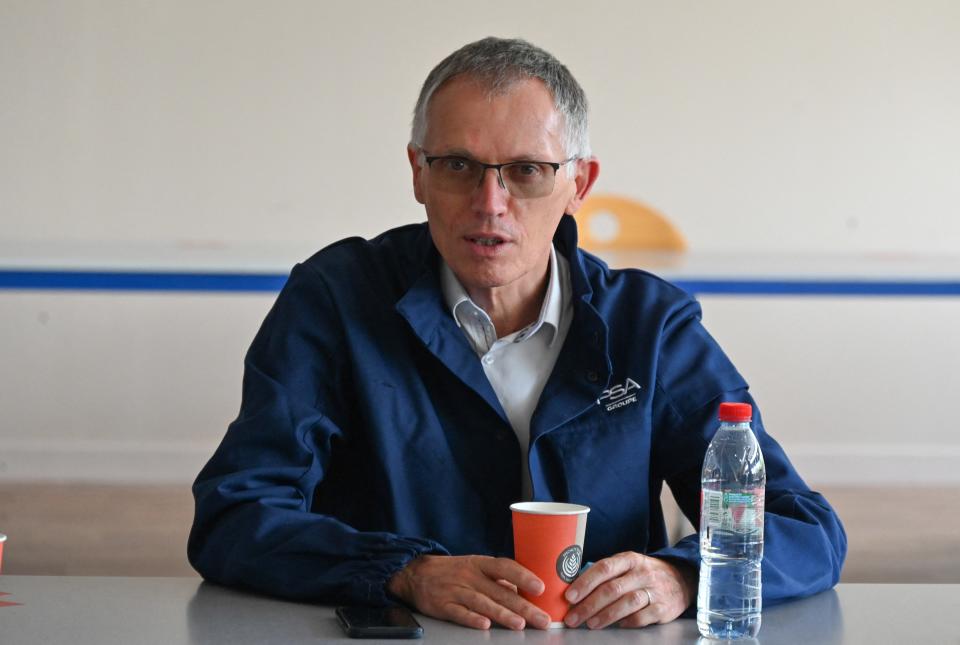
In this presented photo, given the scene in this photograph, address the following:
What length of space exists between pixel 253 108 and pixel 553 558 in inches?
153

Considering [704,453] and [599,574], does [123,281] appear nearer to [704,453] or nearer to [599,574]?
[704,453]

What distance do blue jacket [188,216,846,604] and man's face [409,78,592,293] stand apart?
0.27 ft

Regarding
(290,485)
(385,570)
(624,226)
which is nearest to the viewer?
(385,570)

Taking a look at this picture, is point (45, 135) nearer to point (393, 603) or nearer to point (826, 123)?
point (826, 123)

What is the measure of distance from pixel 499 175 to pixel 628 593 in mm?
590

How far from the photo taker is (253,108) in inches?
188

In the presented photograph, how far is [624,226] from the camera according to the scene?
4.63 metres

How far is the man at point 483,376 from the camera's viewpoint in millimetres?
1496

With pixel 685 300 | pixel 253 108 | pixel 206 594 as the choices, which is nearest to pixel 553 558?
pixel 206 594

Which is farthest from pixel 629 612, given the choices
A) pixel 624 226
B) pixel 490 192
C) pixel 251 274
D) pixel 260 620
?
pixel 624 226

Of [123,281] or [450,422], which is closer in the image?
[450,422]

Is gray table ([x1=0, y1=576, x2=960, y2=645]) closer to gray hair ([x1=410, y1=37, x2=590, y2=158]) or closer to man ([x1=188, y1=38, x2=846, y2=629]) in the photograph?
man ([x1=188, y1=38, x2=846, y2=629])

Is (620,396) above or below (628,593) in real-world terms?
above

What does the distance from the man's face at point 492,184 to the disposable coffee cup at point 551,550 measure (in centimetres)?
48
